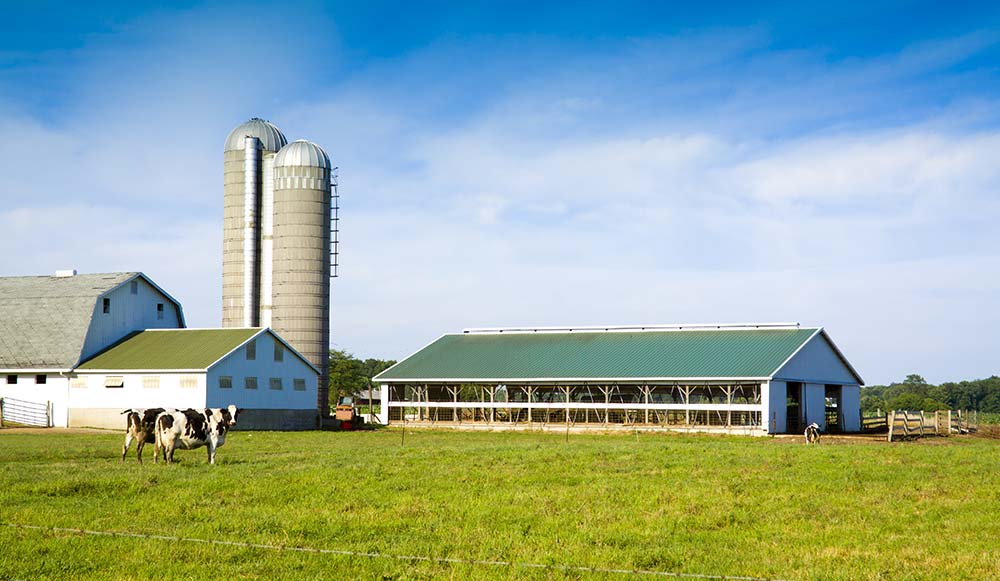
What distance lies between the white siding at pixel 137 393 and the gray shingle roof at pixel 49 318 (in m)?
1.83

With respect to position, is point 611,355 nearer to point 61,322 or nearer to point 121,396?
point 121,396

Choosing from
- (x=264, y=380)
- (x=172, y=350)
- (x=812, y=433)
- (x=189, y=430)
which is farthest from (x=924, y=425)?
(x=189, y=430)

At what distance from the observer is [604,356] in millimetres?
64312

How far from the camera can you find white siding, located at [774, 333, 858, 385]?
57938mm

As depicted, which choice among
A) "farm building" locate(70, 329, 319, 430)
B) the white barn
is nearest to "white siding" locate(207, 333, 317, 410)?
"farm building" locate(70, 329, 319, 430)

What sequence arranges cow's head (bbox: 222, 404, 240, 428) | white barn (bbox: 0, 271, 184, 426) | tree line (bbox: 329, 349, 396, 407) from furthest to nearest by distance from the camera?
tree line (bbox: 329, 349, 396, 407) < white barn (bbox: 0, 271, 184, 426) < cow's head (bbox: 222, 404, 240, 428)

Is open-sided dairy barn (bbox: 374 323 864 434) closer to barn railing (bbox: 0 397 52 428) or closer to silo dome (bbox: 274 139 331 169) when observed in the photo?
silo dome (bbox: 274 139 331 169)

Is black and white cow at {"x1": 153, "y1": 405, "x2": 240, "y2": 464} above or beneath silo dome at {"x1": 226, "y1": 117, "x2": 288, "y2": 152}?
beneath

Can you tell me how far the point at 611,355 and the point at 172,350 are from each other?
26113mm

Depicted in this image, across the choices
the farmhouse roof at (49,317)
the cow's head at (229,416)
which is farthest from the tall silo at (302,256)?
the cow's head at (229,416)

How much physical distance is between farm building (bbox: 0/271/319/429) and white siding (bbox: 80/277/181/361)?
0.06 metres

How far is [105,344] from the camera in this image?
62094 millimetres

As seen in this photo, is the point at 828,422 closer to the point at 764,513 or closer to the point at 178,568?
the point at 764,513

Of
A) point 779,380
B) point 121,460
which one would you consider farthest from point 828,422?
point 121,460
